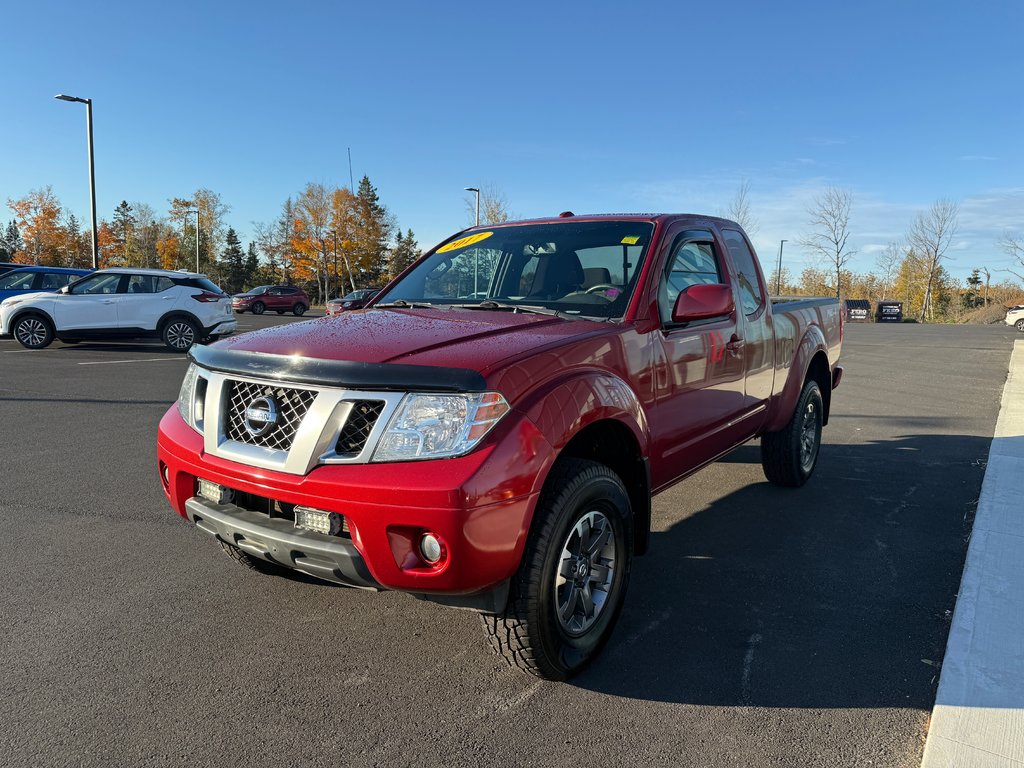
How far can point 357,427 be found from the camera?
2480 mm

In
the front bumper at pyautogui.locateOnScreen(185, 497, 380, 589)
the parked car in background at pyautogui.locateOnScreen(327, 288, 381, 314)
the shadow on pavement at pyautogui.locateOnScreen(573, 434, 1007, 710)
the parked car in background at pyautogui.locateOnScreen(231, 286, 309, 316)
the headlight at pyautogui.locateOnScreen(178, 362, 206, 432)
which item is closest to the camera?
the front bumper at pyautogui.locateOnScreen(185, 497, 380, 589)

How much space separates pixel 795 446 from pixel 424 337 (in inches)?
136

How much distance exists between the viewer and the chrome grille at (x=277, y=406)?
101 inches

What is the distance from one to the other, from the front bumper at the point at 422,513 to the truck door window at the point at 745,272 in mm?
2571

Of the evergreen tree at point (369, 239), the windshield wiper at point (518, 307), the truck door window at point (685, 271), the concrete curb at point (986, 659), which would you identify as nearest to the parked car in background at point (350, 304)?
the windshield wiper at point (518, 307)

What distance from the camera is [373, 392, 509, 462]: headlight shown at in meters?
2.38

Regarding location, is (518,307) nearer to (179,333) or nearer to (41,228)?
(179,333)

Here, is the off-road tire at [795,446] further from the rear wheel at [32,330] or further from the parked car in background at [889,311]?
the parked car in background at [889,311]

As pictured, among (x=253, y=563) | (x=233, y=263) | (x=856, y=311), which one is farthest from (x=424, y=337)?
(x=233, y=263)

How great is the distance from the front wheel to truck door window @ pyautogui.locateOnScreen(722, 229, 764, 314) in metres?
2.10

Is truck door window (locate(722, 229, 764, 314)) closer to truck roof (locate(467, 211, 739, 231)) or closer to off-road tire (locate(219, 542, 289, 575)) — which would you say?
truck roof (locate(467, 211, 739, 231))

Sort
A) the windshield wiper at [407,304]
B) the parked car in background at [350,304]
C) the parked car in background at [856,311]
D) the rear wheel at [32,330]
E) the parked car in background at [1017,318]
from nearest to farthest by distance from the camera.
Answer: the windshield wiper at [407,304] → the parked car in background at [350,304] → the rear wheel at [32,330] → the parked car in background at [1017,318] → the parked car in background at [856,311]

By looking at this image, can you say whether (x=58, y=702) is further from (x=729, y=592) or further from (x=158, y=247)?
(x=158, y=247)

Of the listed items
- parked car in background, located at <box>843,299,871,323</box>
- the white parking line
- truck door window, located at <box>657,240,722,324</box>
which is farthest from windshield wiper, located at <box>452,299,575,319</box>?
parked car in background, located at <box>843,299,871,323</box>
